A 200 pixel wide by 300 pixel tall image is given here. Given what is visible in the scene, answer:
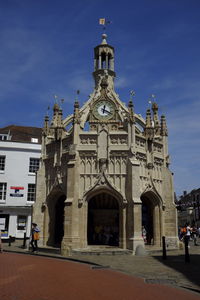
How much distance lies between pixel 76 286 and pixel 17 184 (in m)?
26.7

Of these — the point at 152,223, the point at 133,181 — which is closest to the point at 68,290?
the point at 133,181

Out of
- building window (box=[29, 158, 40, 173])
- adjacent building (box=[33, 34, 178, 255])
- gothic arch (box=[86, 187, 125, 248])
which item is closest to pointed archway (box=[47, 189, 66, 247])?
adjacent building (box=[33, 34, 178, 255])

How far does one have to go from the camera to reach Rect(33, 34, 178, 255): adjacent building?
2000 centimetres

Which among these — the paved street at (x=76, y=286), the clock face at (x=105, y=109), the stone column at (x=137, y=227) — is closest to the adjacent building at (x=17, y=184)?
the clock face at (x=105, y=109)

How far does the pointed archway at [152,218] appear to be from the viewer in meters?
21.9

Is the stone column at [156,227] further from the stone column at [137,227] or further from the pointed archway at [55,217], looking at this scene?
the pointed archway at [55,217]

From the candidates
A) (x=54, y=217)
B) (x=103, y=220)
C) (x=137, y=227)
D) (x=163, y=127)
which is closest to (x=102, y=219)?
(x=103, y=220)

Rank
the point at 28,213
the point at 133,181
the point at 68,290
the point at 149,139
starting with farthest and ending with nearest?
1. the point at 28,213
2. the point at 149,139
3. the point at 133,181
4. the point at 68,290

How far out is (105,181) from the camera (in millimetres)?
20594

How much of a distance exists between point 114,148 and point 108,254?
24.0 ft

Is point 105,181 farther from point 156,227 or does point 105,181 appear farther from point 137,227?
point 156,227

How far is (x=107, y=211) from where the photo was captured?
2405 cm

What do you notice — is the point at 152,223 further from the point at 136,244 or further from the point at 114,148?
the point at 114,148

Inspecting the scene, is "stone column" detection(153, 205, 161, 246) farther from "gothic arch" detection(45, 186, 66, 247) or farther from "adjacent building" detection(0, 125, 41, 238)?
"adjacent building" detection(0, 125, 41, 238)
